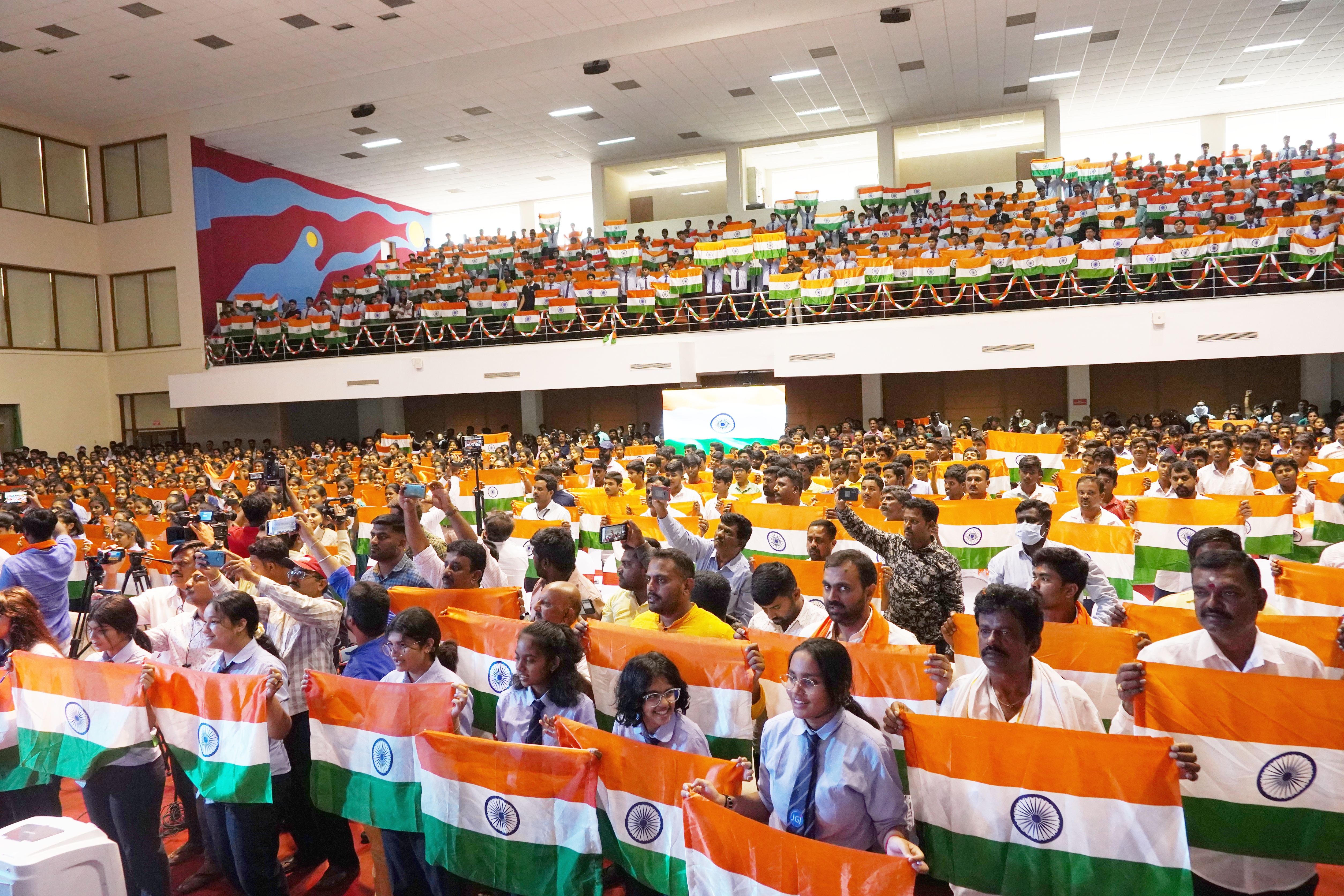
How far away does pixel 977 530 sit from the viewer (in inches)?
284

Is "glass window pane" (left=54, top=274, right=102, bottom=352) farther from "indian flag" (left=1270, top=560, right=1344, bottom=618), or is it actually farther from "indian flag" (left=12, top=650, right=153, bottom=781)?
"indian flag" (left=1270, top=560, right=1344, bottom=618)

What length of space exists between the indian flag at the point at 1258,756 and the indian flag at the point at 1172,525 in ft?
12.8

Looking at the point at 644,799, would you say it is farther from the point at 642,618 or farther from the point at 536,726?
the point at 642,618

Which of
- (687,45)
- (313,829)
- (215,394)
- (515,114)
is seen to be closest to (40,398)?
(215,394)

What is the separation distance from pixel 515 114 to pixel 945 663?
77.5 ft

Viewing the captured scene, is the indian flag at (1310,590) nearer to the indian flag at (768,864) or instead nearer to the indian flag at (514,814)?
the indian flag at (768,864)

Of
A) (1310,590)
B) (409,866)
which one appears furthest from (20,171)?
(1310,590)

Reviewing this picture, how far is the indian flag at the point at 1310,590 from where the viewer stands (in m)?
4.34

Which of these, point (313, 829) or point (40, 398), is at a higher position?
point (40, 398)

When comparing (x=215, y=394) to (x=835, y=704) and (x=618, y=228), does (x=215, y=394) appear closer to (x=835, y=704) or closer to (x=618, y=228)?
(x=618, y=228)

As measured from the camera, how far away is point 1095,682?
3.93 meters

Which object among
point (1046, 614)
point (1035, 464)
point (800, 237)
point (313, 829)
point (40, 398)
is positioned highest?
point (800, 237)

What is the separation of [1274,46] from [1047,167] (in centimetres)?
645

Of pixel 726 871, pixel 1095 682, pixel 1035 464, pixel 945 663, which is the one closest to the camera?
pixel 726 871
